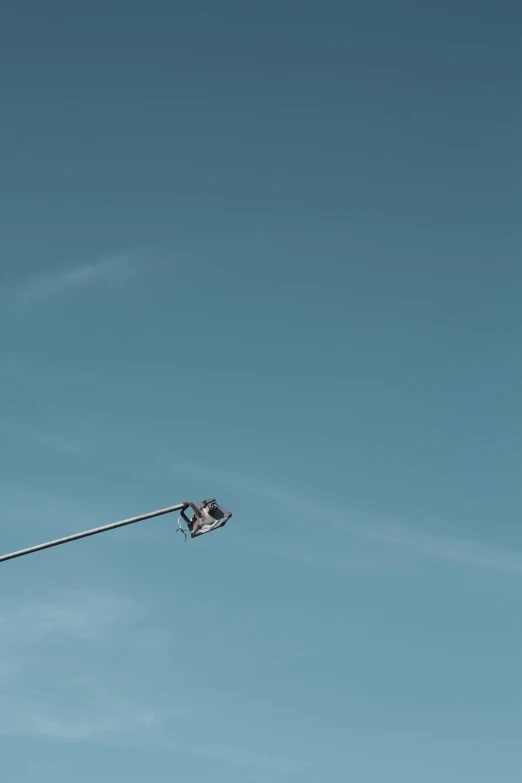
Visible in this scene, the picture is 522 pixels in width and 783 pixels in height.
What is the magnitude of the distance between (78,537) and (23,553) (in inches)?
49.4

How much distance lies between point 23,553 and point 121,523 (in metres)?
2.25

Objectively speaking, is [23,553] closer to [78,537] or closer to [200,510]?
[78,537]

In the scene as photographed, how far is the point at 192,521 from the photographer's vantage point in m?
39.2

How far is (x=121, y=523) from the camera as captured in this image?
38438 millimetres

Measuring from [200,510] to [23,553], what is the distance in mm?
3983

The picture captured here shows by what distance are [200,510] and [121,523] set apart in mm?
1802

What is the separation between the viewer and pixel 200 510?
1534 inches

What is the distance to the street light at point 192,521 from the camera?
38.4 meters

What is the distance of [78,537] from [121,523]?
3.25ft

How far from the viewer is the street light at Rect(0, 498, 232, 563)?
38.4 metres

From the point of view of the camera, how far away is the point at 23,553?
38.5 m

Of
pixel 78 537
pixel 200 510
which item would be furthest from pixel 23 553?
pixel 200 510

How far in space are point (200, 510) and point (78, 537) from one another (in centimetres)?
275
